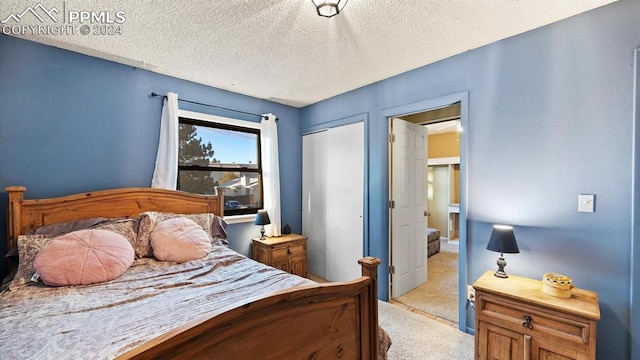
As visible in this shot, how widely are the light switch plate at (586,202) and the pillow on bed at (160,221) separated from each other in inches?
113

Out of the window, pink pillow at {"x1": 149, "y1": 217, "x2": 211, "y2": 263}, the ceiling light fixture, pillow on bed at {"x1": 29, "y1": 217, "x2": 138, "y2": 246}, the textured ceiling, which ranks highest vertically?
the textured ceiling

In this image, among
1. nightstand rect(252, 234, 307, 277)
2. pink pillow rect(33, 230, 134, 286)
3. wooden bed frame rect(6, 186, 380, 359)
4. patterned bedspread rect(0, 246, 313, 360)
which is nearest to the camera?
wooden bed frame rect(6, 186, 380, 359)

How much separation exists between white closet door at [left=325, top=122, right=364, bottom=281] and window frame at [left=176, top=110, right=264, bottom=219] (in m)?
0.92

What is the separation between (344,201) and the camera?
3383 mm

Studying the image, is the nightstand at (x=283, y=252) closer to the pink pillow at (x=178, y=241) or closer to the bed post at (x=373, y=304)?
the pink pillow at (x=178, y=241)

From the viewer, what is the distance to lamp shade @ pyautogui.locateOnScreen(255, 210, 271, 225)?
3232 mm

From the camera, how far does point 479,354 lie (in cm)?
179

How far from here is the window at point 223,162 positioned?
9.93 ft

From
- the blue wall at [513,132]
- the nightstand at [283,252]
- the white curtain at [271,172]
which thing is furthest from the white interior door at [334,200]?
the blue wall at [513,132]

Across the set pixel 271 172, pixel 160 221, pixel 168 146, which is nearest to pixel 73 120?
pixel 168 146

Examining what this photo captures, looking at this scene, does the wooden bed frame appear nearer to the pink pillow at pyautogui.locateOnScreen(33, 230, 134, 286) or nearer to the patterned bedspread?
the patterned bedspread

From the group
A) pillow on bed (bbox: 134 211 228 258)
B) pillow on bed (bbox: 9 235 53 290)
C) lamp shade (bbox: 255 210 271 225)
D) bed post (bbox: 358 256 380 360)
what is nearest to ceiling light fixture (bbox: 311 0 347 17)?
bed post (bbox: 358 256 380 360)

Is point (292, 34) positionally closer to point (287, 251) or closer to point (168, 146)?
point (168, 146)

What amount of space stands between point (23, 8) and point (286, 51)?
1.75 meters
